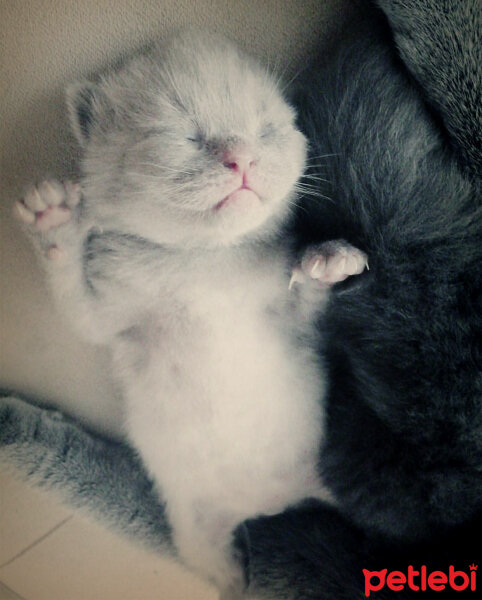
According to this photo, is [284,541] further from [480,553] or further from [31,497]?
[31,497]

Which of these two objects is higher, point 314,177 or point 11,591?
point 314,177

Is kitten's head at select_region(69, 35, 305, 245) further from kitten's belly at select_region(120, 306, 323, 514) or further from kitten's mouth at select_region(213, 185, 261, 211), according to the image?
kitten's belly at select_region(120, 306, 323, 514)

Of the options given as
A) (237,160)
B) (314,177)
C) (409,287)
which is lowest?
(409,287)

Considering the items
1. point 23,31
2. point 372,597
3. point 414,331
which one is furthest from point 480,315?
point 23,31

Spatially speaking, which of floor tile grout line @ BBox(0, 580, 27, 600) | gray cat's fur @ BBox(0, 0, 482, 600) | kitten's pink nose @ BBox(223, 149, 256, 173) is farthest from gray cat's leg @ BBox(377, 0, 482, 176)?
floor tile grout line @ BBox(0, 580, 27, 600)

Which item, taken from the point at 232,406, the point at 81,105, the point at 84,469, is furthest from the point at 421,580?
the point at 81,105

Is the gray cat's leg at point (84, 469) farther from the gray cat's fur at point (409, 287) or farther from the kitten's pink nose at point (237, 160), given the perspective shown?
the kitten's pink nose at point (237, 160)

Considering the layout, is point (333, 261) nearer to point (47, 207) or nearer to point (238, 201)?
point (238, 201)
